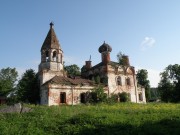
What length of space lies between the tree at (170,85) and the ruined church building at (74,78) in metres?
11.2

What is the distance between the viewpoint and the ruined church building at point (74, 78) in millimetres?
25906

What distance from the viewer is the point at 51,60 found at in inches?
1110

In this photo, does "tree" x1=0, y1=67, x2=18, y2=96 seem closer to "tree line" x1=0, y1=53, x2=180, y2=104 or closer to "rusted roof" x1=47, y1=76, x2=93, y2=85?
"tree line" x1=0, y1=53, x2=180, y2=104

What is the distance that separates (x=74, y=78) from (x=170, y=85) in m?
23.4

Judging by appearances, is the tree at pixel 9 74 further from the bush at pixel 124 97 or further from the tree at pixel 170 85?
the tree at pixel 170 85

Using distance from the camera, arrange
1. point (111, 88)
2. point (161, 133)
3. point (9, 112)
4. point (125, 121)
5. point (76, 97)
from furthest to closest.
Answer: point (111, 88), point (76, 97), point (9, 112), point (125, 121), point (161, 133)

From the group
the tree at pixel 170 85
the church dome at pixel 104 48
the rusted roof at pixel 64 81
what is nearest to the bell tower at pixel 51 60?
the rusted roof at pixel 64 81

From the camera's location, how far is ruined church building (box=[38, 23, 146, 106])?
85.0 feet

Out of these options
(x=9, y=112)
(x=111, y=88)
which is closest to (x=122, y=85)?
(x=111, y=88)

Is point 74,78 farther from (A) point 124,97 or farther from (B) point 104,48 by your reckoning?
(A) point 124,97

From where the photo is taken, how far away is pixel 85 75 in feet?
111

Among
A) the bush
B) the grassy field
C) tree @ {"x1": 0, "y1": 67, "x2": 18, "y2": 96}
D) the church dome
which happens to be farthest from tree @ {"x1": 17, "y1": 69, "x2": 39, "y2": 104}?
tree @ {"x1": 0, "y1": 67, "x2": 18, "y2": 96}

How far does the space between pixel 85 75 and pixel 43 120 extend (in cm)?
2033

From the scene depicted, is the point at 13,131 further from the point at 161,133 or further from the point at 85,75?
the point at 85,75
